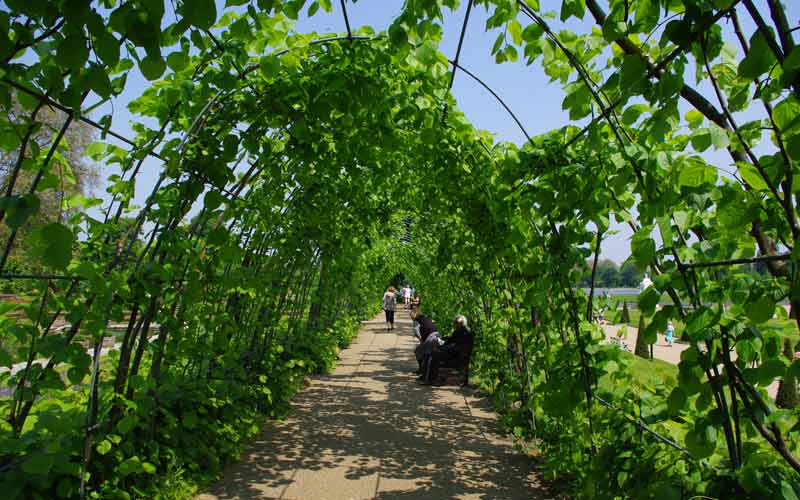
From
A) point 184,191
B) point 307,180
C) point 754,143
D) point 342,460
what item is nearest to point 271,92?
point 184,191

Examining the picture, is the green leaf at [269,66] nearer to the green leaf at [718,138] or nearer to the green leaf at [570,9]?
the green leaf at [570,9]

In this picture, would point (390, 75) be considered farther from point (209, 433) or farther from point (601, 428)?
point (209, 433)

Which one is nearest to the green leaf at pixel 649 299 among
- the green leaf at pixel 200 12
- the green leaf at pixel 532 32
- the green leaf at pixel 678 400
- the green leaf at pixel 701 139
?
the green leaf at pixel 678 400

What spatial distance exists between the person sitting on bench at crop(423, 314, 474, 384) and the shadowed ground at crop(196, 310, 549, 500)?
0.48m

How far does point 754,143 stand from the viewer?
1.88 metres

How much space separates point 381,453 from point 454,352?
338cm

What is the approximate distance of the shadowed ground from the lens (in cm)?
375

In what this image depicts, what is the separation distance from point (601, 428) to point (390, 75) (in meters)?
2.18

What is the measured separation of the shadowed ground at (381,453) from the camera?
375 centimetres

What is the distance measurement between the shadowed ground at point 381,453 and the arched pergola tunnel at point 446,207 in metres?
0.38

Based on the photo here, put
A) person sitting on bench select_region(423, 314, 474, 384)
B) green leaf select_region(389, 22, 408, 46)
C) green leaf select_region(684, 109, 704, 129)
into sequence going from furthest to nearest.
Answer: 1. person sitting on bench select_region(423, 314, 474, 384)
2. green leaf select_region(389, 22, 408, 46)
3. green leaf select_region(684, 109, 704, 129)

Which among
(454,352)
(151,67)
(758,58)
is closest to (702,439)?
(758,58)

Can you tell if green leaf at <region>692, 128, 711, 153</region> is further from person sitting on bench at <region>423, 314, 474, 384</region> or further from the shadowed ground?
person sitting on bench at <region>423, 314, 474, 384</region>

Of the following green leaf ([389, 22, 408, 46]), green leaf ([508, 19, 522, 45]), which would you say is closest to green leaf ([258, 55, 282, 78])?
green leaf ([389, 22, 408, 46])
